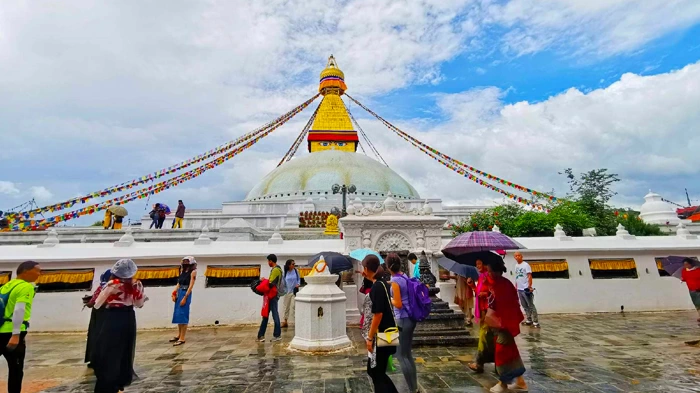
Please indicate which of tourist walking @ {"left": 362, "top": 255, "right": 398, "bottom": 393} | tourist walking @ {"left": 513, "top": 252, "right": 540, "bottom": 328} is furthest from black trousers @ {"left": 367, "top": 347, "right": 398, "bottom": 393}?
tourist walking @ {"left": 513, "top": 252, "right": 540, "bottom": 328}

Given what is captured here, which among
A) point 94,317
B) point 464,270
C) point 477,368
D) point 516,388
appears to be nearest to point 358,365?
point 477,368

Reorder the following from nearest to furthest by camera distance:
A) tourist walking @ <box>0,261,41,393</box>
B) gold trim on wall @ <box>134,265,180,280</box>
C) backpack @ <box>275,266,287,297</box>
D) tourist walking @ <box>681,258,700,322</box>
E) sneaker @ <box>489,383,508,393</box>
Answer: tourist walking @ <box>0,261,41,393</box> < sneaker @ <box>489,383,508,393</box> < tourist walking @ <box>681,258,700,322</box> < backpack @ <box>275,266,287,297</box> < gold trim on wall @ <box>134,265,180,280</box>

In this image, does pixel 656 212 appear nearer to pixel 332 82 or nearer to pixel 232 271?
pixel 232 271

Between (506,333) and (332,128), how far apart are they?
3457cm

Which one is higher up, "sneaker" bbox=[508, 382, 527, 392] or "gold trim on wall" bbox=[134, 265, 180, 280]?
"gold trim on wall" bbox=[134, 265, 180, 280]

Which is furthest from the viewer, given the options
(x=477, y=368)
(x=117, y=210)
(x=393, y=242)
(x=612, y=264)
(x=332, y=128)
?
(x=332, y=128)

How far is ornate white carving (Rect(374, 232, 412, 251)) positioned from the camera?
9.23m

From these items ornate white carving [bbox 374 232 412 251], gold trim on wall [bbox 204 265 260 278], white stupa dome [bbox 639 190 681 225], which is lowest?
gold trim on wall [bbox 204 265 260 278]

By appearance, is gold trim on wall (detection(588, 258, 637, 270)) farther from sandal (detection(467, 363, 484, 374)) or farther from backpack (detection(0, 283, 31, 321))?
backpack (detection(0, 283, 31, 321))

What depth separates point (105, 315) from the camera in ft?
11.5

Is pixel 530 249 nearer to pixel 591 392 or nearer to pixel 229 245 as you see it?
pixel 591 392

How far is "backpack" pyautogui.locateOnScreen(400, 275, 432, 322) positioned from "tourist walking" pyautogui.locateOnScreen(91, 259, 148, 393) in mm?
2628

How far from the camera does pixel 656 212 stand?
59.6ft

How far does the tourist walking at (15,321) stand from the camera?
361 centimetres
